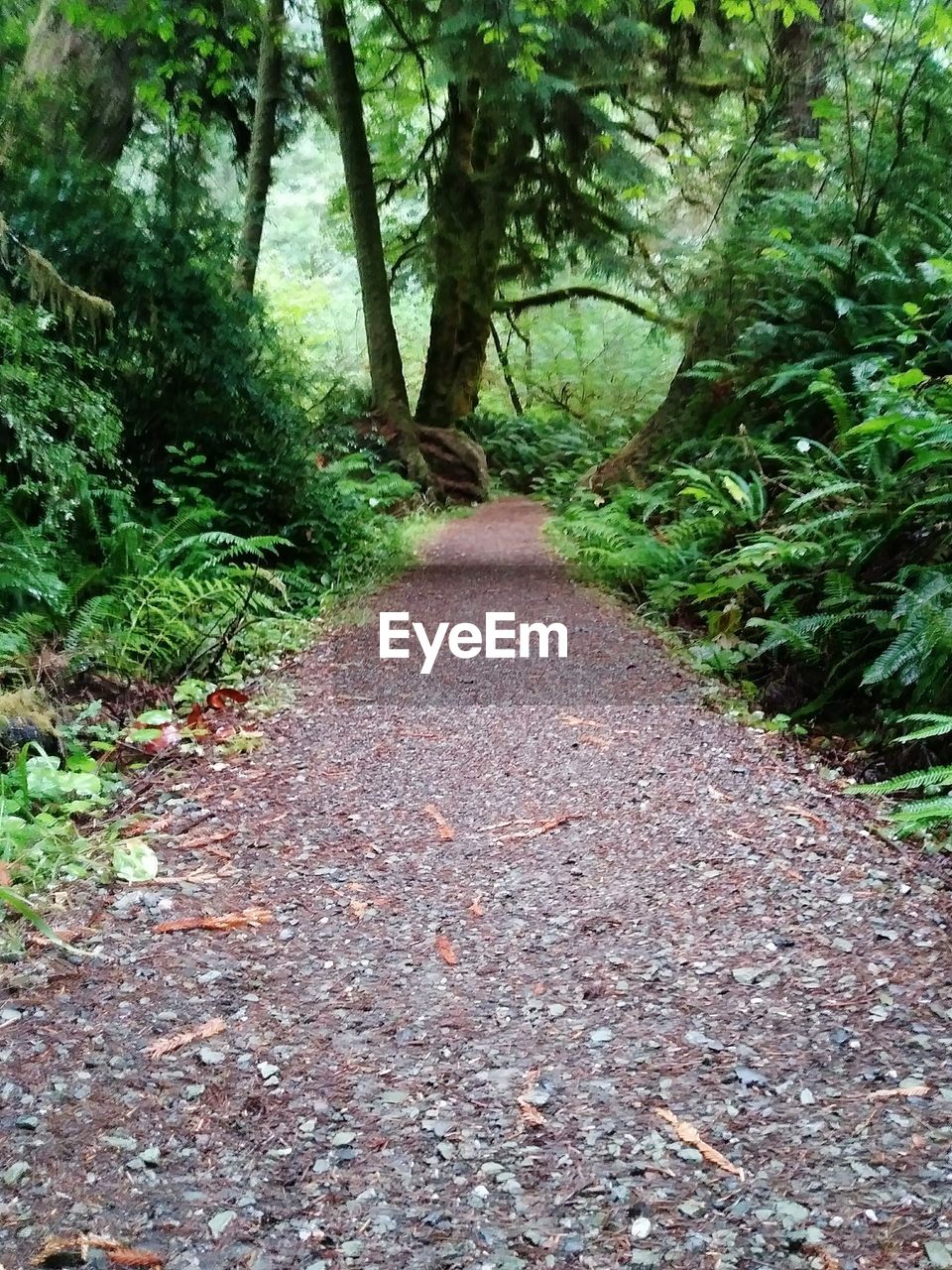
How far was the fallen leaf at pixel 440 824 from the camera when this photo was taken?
3.40m

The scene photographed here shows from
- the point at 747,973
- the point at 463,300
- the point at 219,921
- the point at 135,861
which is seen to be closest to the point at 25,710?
the point at 135,861

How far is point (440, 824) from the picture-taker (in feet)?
11.5

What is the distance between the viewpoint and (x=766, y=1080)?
7.00 ft

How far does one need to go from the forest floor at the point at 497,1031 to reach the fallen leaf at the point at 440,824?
1 cm

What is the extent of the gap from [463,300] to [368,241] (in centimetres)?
336

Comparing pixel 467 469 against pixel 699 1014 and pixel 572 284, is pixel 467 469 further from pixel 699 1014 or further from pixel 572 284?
pixel 699 1014

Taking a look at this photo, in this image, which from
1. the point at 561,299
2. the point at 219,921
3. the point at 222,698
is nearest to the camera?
the point at 219,921

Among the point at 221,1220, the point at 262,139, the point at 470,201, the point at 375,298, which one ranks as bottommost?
the point at 221,1220

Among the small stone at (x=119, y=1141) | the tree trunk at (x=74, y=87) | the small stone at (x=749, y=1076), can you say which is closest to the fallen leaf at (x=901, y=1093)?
the small stone at (x=749, y=1076)

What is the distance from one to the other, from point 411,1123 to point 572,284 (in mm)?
17164

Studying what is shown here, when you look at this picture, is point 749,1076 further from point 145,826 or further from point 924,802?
point 145,826

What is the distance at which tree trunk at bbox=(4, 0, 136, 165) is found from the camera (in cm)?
605

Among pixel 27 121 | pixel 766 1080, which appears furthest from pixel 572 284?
pixel 766 1080

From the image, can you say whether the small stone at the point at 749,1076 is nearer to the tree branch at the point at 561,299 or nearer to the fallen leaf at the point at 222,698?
the fallen leaf at the point at 222,698
